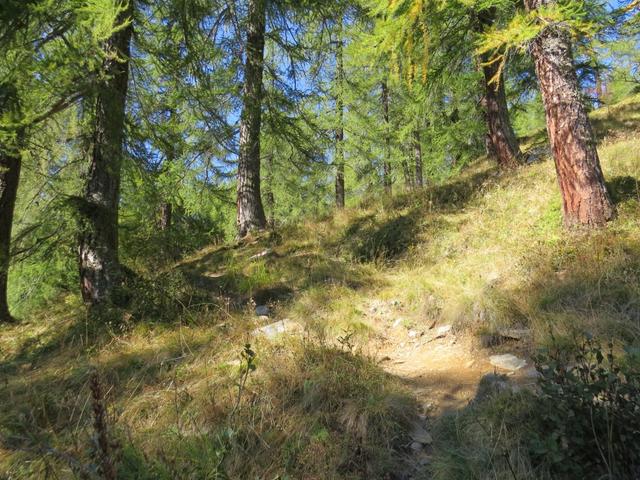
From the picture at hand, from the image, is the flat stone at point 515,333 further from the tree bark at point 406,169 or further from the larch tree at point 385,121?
the larch tree at point 385,121

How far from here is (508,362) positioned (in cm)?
357

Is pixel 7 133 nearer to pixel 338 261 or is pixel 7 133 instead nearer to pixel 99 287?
pixel 99 287

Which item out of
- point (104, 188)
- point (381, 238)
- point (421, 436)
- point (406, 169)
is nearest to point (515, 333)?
point (421, 436)

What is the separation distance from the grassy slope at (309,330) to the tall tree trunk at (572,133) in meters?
0.31

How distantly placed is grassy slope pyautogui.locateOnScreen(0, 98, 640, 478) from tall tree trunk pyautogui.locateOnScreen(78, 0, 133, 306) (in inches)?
25.2

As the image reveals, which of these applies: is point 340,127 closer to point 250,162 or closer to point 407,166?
point 407,166

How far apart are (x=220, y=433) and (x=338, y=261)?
15.7ft

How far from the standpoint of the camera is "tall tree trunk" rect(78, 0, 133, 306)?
545 centimetres

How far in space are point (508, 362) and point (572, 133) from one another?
11.7 feet

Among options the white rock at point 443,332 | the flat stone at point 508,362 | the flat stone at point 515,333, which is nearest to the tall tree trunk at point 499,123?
the white rock at point 443,332

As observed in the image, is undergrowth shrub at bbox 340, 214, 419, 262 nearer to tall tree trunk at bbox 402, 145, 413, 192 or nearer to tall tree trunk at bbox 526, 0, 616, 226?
tall tree trunk at bbox 526, 0, 616, 226

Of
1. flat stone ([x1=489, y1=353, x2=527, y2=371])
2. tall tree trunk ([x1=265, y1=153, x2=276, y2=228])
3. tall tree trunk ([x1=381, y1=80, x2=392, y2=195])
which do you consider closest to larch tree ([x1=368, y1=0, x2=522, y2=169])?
flat stone ([x1=489, y1=353, x2=527, y2=371])

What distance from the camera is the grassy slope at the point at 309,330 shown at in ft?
8.64

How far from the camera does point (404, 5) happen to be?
5566mm
